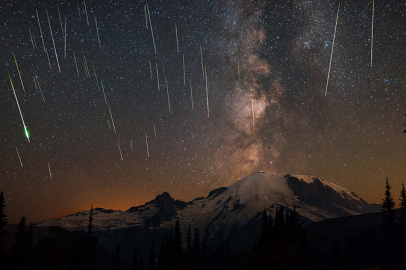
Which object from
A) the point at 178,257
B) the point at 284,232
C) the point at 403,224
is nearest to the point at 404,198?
the point at 403,224

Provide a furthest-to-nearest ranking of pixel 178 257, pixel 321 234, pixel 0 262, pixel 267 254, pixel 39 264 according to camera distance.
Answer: pixel 321 234
pixel 178 257
pixel 267 254
pixel 39 264
pixel 0 262

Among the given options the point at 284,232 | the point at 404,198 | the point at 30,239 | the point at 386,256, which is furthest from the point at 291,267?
the point at 30,239

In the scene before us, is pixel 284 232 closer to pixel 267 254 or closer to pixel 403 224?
pixel 267 254

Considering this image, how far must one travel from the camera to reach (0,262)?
3850 centimetres

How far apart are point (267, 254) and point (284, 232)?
5.01 metres

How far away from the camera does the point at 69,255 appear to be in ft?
162

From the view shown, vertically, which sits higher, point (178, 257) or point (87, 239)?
point (87, 239)

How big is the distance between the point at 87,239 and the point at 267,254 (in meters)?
34.5

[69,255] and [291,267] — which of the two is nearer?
[291,267]

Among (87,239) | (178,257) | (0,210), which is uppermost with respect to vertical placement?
(0,210)

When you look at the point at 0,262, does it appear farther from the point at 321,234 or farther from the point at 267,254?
the point at 321,234

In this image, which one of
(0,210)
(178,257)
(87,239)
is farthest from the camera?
(178,257)

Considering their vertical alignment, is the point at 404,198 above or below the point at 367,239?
above

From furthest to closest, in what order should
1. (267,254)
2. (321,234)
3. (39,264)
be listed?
(321,234) → (267,254) → (39,264)
